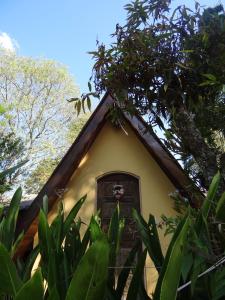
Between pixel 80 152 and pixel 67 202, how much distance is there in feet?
3.34

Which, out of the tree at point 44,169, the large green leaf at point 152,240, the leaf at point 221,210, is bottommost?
the large green leaf at point 152,240

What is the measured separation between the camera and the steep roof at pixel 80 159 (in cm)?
505

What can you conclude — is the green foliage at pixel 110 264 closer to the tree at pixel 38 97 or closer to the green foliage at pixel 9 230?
the green foliage at pixel 9 230

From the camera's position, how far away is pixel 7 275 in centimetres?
115

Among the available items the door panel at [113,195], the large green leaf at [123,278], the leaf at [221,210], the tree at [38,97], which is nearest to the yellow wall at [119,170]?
the door panel at [113,195]

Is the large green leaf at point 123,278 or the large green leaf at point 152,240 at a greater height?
the large green leaf at point 152,240

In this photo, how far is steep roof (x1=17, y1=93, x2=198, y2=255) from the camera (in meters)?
5.05

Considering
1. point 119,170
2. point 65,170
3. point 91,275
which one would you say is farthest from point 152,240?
point 119,170

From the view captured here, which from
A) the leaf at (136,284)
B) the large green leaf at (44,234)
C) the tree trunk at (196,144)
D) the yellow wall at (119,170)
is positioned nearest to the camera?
the leaf at (136,284)

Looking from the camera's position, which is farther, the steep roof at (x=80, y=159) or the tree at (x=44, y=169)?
the tree at (x=44, y=169)

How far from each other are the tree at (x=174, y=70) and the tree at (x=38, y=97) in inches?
569

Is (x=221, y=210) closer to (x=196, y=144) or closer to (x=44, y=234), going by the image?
(x=44, y=234)

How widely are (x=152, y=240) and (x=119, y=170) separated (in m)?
4.06

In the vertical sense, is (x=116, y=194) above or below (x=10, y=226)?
above
